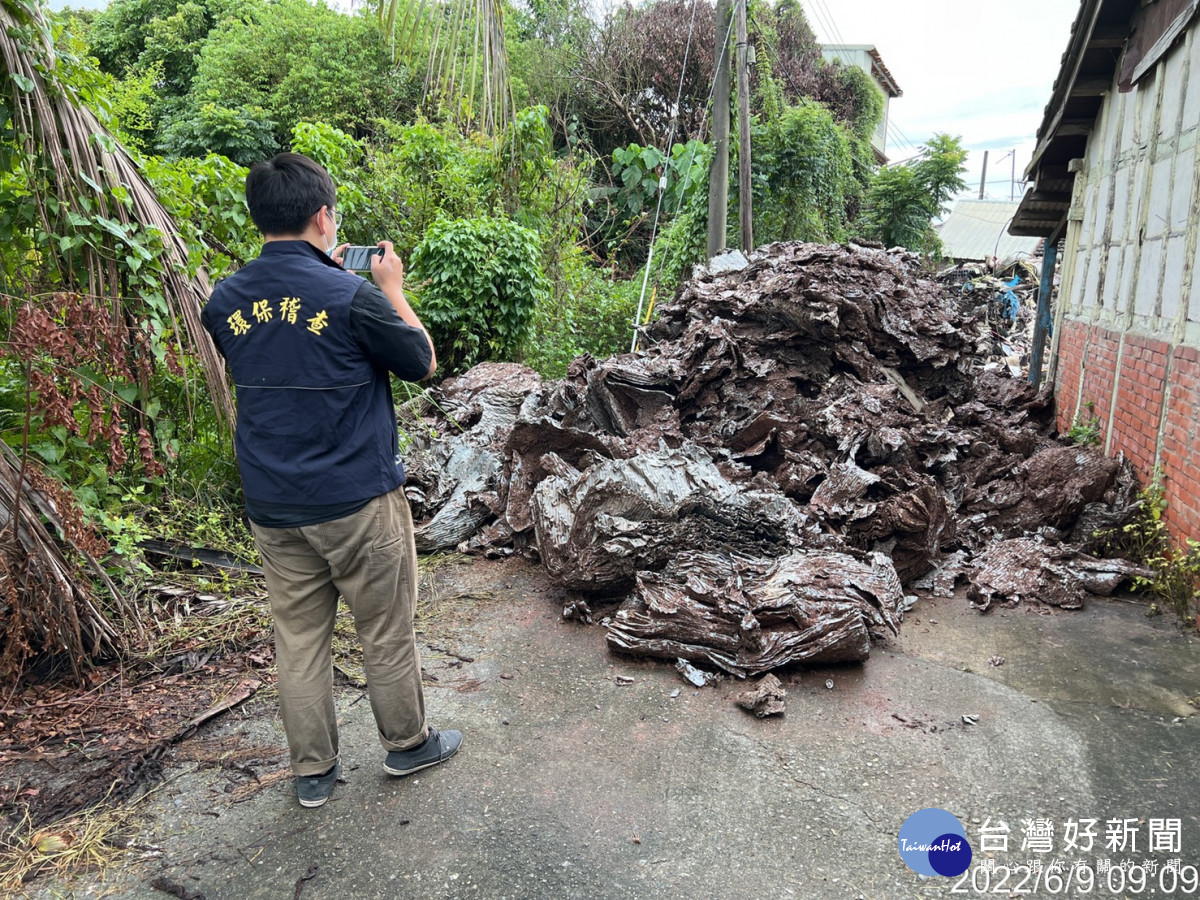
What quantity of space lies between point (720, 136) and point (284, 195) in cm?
1084

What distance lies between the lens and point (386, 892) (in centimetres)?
223

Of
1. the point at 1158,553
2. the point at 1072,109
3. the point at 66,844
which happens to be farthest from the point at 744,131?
the point at 66,844

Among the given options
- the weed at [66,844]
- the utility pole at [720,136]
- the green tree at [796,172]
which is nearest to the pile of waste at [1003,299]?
the green tree at [796,172]

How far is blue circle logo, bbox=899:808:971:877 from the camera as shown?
2.33 metres

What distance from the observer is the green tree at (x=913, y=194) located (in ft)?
58.5

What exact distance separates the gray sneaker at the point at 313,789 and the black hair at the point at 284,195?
1.84 m

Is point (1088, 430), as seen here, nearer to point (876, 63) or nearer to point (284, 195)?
point (284, 195)

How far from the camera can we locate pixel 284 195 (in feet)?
7.95

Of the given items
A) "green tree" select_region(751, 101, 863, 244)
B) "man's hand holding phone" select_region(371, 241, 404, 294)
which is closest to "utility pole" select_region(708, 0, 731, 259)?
"green tree" select_region(751, 101, 863, 244)

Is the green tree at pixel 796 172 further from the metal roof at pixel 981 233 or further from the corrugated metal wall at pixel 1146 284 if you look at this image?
the metal roof at pixel 981 233

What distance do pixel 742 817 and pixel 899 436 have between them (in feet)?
11.1

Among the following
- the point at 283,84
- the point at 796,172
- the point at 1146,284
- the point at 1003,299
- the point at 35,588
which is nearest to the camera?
the point at 35,588

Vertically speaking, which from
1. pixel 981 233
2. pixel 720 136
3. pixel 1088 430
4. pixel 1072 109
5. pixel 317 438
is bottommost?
pixel 1088 430

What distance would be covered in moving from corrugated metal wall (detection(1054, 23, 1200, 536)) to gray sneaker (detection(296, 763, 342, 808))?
430 cm
